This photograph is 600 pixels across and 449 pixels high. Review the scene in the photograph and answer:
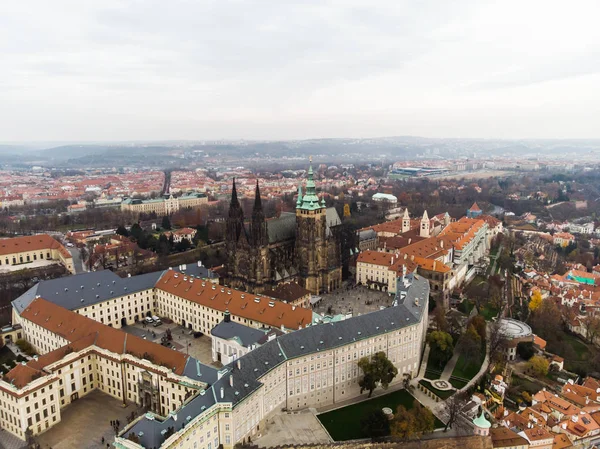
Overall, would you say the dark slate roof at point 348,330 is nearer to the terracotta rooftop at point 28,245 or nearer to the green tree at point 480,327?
the green tree at point 480,327

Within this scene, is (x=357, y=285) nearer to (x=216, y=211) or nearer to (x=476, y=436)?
(x=476, y=436)

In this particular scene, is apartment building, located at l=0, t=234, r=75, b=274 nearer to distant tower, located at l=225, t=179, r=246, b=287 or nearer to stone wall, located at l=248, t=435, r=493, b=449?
distant tower, located at l=225, t=179, r=246, b=287

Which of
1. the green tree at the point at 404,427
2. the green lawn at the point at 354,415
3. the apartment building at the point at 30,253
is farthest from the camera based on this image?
the apartment building at the point at 30,253

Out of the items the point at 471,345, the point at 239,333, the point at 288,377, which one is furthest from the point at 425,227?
the point at 288,377

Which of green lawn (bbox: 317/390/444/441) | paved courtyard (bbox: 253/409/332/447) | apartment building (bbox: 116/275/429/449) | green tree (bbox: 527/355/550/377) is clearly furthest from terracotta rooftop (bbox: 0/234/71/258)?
green tree (bbox: 527/355/550/377)

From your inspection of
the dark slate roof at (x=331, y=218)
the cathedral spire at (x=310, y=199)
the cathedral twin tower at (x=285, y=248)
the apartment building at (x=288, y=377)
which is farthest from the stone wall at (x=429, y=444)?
the dark slate roof at (x=331, y=218)

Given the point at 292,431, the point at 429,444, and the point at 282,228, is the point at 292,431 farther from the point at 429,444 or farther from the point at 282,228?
the point at 282,228

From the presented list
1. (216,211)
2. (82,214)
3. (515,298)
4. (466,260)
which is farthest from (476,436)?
(82,214)
